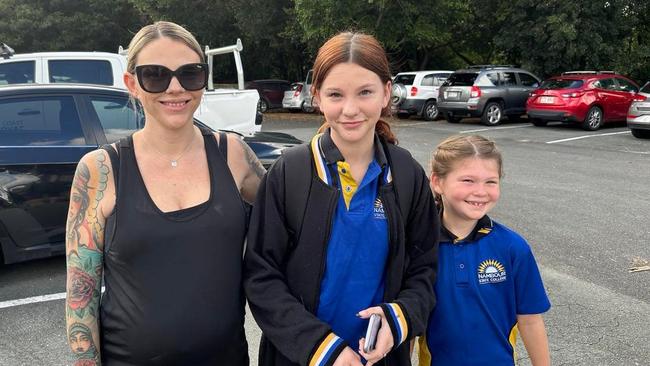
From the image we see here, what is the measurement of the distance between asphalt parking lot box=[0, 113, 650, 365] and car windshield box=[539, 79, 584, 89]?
173 inches

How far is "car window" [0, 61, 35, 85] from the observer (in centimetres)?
708

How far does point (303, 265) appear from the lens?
1.53 metres

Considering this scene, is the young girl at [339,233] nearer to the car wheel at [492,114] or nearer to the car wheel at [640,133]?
the car wheel at [640,133]

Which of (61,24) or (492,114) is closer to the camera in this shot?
(492,114)

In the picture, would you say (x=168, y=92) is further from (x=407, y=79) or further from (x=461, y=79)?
(x=407, y=79)

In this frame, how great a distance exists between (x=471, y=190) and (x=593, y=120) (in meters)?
13.7

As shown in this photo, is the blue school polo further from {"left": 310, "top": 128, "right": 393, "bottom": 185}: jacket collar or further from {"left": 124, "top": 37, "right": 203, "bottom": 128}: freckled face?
{"left": 124, "top": 37, "right": 203, "bottom": 128}: freckled face

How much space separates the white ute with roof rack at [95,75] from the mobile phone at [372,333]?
17.8 feet

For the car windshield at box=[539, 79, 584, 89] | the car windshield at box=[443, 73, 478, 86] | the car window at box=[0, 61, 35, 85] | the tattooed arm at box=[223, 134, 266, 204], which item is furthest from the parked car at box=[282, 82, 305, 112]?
the tattooed arm at box=[223, 134, 266, 204]

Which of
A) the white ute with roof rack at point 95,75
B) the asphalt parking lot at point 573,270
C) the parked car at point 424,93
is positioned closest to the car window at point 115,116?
the asphalt parking lot at point 573,270

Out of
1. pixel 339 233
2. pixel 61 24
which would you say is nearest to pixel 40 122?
pixel 339 233

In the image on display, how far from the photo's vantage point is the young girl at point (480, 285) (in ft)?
6.06

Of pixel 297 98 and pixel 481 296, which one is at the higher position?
pixel 481 296

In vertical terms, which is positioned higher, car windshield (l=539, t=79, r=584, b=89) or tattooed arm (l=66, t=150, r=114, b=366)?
car windshield (l=539, t=79, r=584, b=89)
